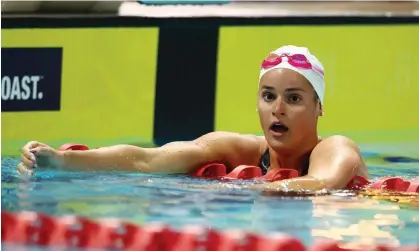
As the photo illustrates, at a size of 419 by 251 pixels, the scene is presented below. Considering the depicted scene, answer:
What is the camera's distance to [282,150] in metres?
2.67

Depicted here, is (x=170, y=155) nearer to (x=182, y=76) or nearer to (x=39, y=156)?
(x=39, y=156)

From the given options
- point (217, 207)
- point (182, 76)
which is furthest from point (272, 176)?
point (182, 76)

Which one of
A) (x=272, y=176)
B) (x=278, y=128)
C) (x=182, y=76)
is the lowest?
(x=272, y=176)

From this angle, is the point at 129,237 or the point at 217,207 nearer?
the point at 129,237

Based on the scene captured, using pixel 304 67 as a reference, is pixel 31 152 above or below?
below

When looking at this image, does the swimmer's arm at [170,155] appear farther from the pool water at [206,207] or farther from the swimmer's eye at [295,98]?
the swimmer's eye at [295,98]

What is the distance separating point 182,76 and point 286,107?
1231 mm

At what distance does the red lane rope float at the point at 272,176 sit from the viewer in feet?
8.47

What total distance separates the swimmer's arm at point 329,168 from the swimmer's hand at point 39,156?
0.59 m

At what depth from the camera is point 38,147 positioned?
2447mm

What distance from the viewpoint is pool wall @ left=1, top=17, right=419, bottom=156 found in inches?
141

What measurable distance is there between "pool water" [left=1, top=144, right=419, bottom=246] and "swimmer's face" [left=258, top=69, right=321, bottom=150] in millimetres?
264

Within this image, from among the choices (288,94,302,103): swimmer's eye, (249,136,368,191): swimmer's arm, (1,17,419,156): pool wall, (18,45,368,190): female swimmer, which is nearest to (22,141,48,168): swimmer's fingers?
(18,45,368,190): female swimmer

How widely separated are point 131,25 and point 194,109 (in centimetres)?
45
